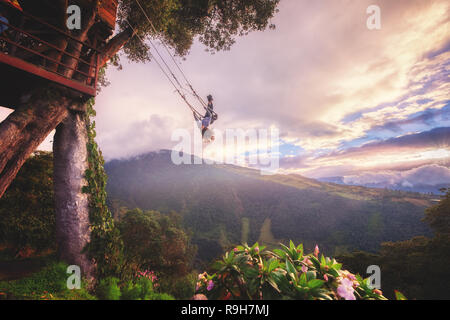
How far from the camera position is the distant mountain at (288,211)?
252 feet

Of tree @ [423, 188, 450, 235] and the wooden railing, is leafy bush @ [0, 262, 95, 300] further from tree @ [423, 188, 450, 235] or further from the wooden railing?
tree @ [423, 188, 450, 235]

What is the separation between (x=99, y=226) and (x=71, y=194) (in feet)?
4.07

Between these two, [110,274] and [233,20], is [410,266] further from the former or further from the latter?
[233,20]

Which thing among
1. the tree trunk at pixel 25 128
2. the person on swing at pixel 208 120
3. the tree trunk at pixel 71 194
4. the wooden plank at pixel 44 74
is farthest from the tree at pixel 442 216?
the tree trunk at pixel 25 128

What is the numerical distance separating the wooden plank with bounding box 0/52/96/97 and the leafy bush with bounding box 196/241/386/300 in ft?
22.1

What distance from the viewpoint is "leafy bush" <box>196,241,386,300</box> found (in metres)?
2.24

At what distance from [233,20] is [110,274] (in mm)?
13959

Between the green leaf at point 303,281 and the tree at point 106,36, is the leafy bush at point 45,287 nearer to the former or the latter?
the tree at point 106,36

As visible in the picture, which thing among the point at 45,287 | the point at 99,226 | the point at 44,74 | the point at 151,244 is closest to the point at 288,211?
the point at 151,244

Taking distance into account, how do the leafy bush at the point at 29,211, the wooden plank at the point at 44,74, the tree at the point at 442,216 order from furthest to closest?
the tree at the point at 442,216, the leafy bush at the point at 29,211, the wooden plank at the point at 44,74

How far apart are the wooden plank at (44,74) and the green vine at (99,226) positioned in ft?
3.07

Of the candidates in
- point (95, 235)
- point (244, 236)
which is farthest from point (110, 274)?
point (244, 236)

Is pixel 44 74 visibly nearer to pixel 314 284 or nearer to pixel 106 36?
pixel 106 36

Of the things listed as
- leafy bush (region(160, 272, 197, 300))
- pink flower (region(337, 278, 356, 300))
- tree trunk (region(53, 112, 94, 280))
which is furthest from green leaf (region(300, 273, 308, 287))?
tree trunk (region(53, 112, 94, 280))
